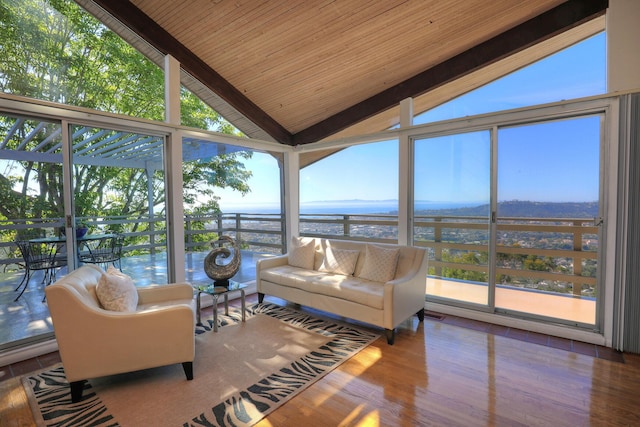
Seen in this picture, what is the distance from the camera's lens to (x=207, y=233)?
4.33m

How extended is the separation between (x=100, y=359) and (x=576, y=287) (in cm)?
435

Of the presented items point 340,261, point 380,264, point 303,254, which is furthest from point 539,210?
point 303,254

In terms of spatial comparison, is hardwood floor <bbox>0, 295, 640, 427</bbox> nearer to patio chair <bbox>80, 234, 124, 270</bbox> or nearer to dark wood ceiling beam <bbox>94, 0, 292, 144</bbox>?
patio chair <bbox>80, 234, 124, 270</bbox>

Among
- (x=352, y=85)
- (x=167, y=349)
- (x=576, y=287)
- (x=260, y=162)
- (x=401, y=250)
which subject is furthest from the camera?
(x=260, y=162)

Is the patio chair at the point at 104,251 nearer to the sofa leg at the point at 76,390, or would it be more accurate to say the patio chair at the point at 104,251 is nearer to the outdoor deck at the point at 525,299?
the sofa leg at the point at 76,390

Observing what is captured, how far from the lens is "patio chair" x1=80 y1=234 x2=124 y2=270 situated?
323 centimetres

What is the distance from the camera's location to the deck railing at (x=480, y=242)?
122 inches

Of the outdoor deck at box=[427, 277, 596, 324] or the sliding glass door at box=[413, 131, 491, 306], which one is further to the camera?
the sliding glass door at box=[413, 131, 491, 306]

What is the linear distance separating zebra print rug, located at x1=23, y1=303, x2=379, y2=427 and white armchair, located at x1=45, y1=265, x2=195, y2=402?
158 millimetres

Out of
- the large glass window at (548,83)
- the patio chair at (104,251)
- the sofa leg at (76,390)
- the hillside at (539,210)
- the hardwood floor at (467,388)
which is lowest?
the hardwood floor at (467,388)

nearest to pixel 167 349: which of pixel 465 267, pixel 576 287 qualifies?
pixel 465 267

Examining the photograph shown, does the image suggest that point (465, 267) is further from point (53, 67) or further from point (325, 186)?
point (53, 67)

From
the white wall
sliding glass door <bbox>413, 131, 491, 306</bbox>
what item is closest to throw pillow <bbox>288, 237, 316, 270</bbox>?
sliding glass door <bbox>413, 131, 491, 306</bbox>

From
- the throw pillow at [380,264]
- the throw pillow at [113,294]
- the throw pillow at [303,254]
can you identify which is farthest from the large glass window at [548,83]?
the throw pillow at [113,294]
